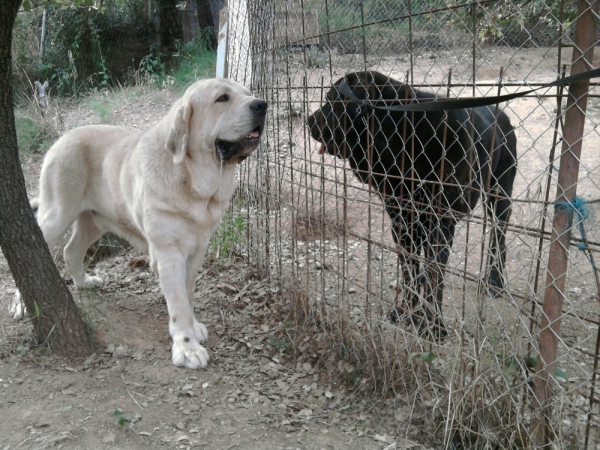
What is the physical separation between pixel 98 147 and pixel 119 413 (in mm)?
2028

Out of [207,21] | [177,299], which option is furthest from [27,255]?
[207,21]

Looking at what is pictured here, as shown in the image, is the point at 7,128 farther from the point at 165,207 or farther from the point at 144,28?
the point at 144,28

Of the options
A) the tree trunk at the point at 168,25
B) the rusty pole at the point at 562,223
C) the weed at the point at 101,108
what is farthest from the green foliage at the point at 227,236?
the tree trunk at the point at 168,25

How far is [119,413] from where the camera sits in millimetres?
2521

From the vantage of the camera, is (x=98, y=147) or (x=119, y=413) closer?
(x=119, y=413)

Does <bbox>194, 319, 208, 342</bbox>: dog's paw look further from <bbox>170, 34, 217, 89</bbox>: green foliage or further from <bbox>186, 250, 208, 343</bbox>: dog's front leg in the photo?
<bbox>170, 34, 217, 89</bbox>: green foliage

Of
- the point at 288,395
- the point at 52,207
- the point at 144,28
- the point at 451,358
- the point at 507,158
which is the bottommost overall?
the point at 288,395

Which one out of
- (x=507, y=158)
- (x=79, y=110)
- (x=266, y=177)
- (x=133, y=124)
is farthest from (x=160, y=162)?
(x=79, y=110)

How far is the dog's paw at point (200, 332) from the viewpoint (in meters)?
3.37

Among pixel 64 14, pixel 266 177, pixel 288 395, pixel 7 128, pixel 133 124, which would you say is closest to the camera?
pixel 7 128

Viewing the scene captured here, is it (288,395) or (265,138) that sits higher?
(265,138)

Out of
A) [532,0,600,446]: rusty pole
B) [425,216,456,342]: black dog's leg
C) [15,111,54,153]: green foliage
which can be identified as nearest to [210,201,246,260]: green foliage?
[425,216,456,342]: black dog's leg

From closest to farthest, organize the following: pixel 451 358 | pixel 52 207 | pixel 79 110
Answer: pixel 451 358 → pixel 52 207 → pixel 79 110

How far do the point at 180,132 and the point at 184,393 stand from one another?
1.46 metres
